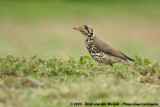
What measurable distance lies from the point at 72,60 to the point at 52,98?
2190 millimetres

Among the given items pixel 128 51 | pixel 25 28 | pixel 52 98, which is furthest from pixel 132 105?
pixel 25 28

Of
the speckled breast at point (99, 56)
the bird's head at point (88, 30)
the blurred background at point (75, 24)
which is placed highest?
the blurred background at point (75, 24)

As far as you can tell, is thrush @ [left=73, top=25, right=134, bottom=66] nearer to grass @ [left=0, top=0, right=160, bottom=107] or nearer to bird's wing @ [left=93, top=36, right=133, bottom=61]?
bird's wing @ [left=93, top=36, right=133, bottom=61]

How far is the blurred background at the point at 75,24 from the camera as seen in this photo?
1694 centimetres

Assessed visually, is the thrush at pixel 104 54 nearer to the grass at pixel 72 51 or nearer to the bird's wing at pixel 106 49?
the bird's wing at pixel 106 49

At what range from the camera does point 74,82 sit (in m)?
6.41

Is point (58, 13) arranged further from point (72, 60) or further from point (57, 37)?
point (72, 60)

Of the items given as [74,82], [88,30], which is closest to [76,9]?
[88,30]

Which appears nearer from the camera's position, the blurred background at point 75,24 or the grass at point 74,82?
the grass at point 74,82

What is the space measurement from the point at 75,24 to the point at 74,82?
1416 centimetres

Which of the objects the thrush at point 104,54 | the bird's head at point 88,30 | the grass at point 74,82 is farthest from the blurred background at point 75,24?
the grass at point 74,82

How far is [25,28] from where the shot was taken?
1997cm

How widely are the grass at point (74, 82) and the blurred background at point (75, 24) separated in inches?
301

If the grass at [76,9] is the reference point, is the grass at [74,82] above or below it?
below
